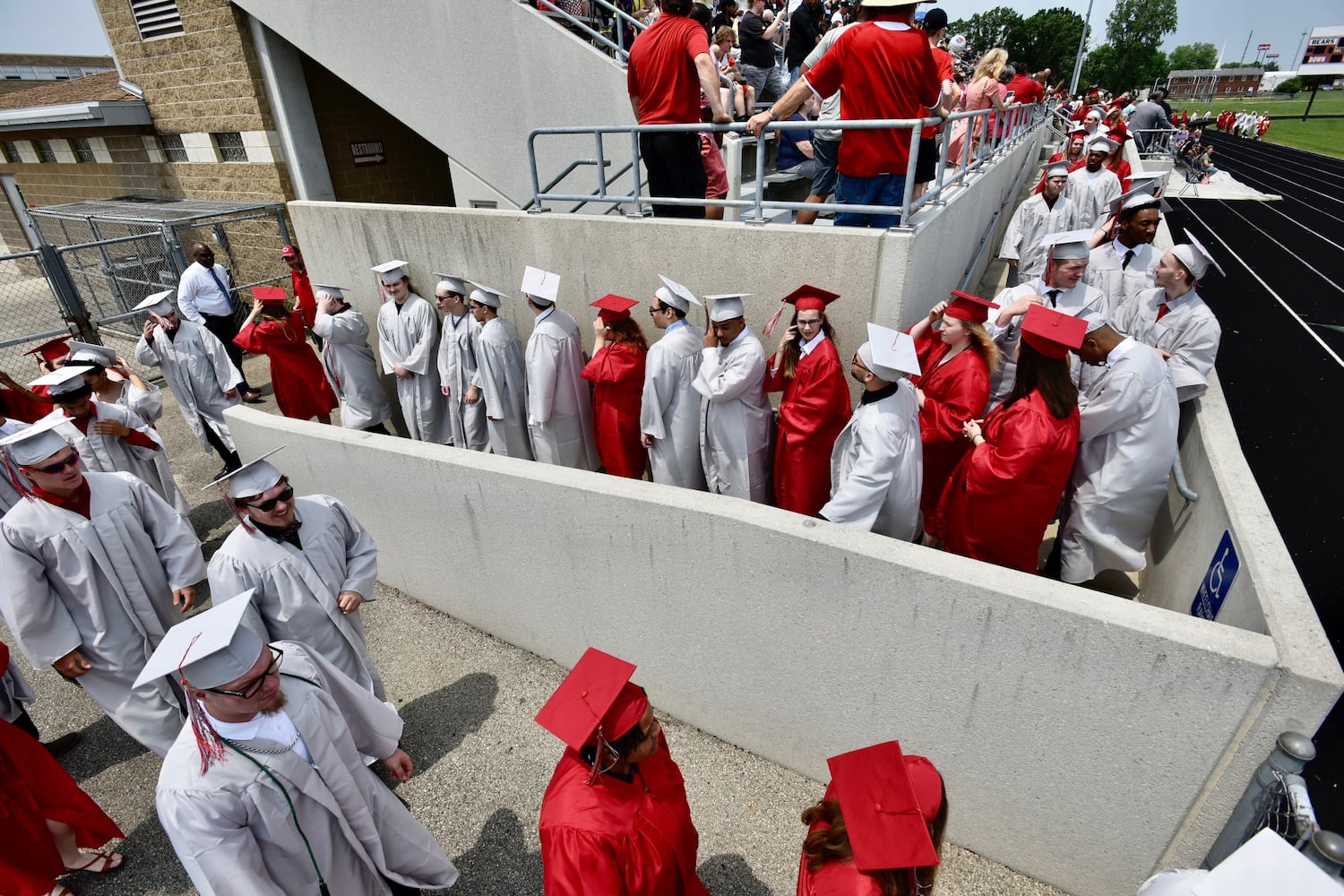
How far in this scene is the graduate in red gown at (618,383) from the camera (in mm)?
5336

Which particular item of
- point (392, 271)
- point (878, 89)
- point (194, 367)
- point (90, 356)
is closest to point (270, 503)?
point (90, 356)

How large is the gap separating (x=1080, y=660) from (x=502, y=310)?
19.5 feet

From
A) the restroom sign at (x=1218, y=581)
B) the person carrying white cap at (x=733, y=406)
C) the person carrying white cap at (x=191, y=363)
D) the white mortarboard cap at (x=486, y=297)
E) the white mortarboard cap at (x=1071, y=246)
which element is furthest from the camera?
the person carrying white cap at (x=191, y=363)

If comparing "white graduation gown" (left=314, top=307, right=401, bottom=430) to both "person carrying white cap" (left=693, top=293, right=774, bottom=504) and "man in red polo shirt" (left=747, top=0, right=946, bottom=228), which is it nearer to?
"person carrying white cap" (left=693, top=293, right=774, bottom=504)

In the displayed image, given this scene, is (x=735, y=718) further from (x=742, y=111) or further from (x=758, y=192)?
(x=742, y=111)

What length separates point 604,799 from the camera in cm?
211

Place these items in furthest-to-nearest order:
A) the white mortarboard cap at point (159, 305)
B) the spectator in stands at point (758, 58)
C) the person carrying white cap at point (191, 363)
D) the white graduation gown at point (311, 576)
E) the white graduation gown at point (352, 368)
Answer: the spectator in stands at point (758, 58) < the white graduation gown at point (352, 368) < the person carrying white cap at point (191, 363) < the white mortarboard cap at point (159, 305) < the white graduation gown at point (311, 576)

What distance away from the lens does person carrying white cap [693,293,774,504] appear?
14.9ft

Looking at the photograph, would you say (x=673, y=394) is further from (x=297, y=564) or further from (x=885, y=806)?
(x=885, y=806)

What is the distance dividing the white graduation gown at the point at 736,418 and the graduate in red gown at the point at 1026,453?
1472mm

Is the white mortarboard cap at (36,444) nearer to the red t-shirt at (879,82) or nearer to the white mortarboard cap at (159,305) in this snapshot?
the white mortarboard cap at (159,305)

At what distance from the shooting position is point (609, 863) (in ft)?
6.67

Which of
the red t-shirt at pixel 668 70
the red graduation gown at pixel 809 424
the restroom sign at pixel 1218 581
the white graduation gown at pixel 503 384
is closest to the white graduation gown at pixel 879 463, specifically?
the red graduation gown at pixel 809 424

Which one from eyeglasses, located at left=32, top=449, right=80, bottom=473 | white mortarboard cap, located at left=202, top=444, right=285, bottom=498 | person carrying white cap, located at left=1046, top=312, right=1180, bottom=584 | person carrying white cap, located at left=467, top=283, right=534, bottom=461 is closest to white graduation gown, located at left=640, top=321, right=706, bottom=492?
person carrying white cap, located at left=467, top=283, right=534, bottom=461
